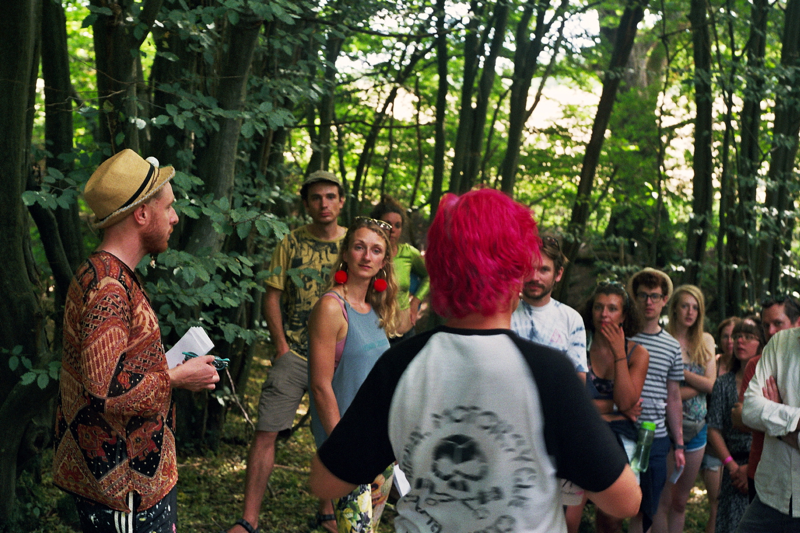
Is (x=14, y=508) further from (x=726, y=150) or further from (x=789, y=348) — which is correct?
(x=726, y=150)

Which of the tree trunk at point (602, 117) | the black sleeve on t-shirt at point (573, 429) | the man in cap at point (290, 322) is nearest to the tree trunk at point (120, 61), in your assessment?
the man in cap at point (290, 322)

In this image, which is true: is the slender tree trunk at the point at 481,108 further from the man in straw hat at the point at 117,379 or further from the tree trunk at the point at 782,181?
the man in straw hat at the point at 117,379

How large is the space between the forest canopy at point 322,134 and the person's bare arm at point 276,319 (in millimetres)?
194

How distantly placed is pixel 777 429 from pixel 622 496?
2.01 m

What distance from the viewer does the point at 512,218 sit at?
1.66m

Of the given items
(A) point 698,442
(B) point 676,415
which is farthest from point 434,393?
(A) point 698,442

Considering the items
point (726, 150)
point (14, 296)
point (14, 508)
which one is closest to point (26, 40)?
point (14, 296)

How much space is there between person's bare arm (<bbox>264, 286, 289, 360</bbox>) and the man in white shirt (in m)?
2.66

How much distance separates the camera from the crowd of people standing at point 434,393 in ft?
5.21

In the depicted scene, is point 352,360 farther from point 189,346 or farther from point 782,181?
point 782,181

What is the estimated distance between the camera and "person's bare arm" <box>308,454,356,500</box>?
1724 millimetres

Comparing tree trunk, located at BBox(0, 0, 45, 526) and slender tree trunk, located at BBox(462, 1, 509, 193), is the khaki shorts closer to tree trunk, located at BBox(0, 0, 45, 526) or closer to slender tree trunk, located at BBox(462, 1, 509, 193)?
tree trunk, located at BBox(0, 0, 45, 526)

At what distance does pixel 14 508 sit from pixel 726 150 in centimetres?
744

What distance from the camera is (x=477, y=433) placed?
1.61 metres
